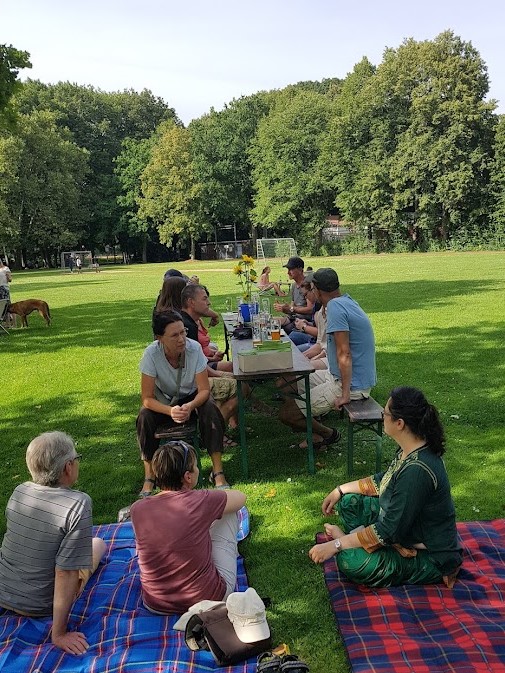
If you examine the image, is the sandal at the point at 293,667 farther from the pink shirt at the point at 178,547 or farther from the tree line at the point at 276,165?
the tree line at the point at 276,165

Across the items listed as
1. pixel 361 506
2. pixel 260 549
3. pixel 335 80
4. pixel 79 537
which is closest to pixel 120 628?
pixel 79 537

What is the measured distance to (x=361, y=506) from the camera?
12.0ft

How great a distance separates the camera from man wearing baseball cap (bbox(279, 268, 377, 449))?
5.00m

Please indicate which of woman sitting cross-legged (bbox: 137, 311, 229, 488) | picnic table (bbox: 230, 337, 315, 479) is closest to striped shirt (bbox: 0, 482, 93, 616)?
woman sitting cross-legged (bbox: 137, 311, 229, 488)

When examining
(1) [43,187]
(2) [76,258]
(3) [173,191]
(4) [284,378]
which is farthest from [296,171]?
(4) [284,378]

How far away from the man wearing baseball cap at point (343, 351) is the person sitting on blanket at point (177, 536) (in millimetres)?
2137

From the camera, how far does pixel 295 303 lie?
31.1ft

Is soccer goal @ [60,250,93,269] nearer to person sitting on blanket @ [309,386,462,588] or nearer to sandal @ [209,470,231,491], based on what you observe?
sandal @ [209,470,231,491]

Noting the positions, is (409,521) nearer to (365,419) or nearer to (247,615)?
(247,615)

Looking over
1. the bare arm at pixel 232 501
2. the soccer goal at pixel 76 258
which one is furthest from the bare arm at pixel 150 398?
the soccer goal at pixel 76 258

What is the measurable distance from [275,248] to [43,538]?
4559cm

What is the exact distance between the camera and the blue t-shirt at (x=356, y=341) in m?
5.05

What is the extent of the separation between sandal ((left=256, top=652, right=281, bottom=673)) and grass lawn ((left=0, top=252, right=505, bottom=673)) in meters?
0.36

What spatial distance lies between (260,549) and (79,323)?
12587mm
